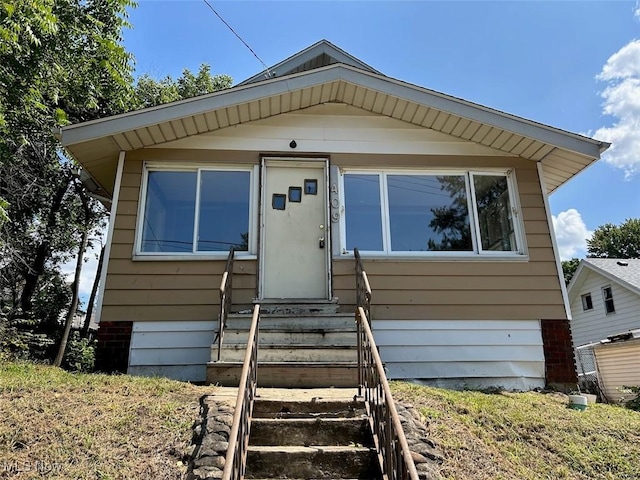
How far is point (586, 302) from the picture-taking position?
18.5 metres

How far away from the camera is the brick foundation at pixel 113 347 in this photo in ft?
19.2

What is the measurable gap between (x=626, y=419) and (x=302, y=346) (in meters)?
3.51

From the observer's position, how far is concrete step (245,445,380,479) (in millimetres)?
3246

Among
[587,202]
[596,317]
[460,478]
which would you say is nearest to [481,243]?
[460,478]

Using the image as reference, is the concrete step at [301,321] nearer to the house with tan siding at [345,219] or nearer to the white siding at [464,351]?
the house with tan siding at [345,219]

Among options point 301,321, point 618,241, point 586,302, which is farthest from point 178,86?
point 618,241

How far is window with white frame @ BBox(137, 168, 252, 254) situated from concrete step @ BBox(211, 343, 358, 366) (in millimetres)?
1790

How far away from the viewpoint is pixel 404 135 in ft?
23.1

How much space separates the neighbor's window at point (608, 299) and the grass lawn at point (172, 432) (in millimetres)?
14178

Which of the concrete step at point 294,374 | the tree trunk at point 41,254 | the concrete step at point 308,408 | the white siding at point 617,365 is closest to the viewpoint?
the concrete step at point 308,408

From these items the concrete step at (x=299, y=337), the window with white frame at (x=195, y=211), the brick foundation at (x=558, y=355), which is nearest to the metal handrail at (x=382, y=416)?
the concrete step at (x=299, y=337)

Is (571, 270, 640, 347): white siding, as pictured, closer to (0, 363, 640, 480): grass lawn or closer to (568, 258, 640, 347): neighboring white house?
(568, 258, 640, 347): neighboring white house

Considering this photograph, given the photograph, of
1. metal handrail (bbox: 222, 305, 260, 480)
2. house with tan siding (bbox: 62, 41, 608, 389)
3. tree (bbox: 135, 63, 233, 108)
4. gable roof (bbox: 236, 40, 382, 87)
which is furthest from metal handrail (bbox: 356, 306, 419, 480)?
tree (bbox: 135, 63, 233, 108)

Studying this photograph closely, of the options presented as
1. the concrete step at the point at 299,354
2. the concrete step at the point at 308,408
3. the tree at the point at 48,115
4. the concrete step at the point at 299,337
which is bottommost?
the concrete step at the point at 308,408
